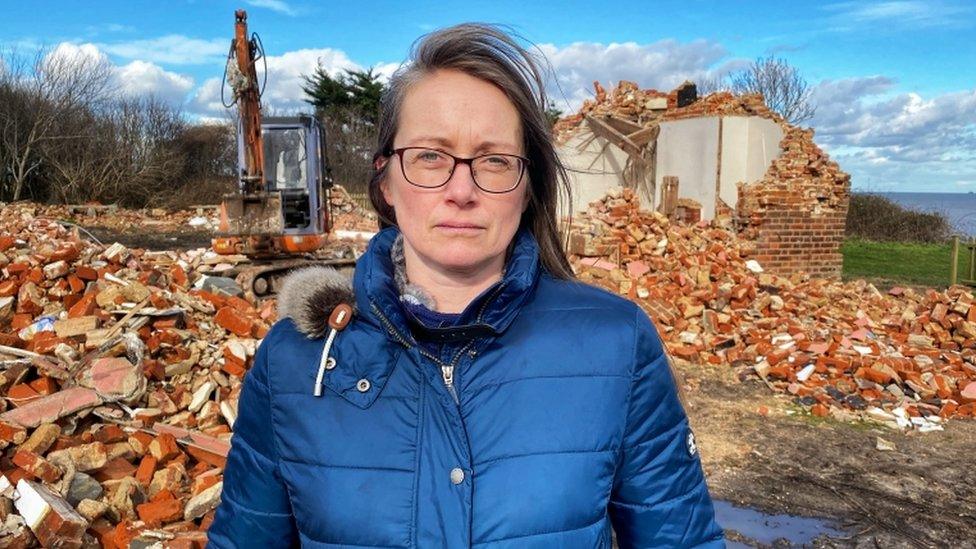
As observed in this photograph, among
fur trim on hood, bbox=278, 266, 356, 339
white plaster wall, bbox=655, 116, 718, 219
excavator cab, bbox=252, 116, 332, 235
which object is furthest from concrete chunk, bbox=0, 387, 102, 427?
white plaster wall, bbox=655, 116, 718, 219

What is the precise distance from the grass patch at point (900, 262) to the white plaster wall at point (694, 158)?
434 centimetres

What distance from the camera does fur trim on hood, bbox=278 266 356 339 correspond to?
4.63ft

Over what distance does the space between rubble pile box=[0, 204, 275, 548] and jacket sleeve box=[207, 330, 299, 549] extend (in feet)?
8.14

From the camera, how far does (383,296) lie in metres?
1.39

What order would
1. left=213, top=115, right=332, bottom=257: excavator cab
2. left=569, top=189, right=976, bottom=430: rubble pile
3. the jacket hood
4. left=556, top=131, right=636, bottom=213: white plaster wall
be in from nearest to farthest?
the jacket hood → left=569, top=189, right=976, bottom=430: rubble pile → left=213, top=115, right=332, bottom=257: excavator cab → left=556, top=131, right=636, bottom=213: white plaster wall

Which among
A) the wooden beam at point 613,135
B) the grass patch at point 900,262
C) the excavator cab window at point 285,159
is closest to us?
the excavator cab window at point 285,159

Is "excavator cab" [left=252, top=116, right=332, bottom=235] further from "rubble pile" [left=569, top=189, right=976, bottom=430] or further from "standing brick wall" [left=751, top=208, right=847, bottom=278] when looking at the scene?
"standing brick wall" [left=751, top=208, right=847, bottom=278]

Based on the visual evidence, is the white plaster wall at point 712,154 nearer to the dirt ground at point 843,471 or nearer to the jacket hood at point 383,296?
the dirt ground at point 843,471

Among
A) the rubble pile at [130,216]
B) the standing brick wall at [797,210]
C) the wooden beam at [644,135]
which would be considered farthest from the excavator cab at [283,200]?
the rubble pile at [130,216]

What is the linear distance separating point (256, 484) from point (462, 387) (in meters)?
0.47

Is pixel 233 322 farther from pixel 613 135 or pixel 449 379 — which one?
pixel 613 135

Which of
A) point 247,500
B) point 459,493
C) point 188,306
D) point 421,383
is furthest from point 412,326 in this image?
point 188,306

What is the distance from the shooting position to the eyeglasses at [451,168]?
4.59 feet

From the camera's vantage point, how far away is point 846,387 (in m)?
7.23
